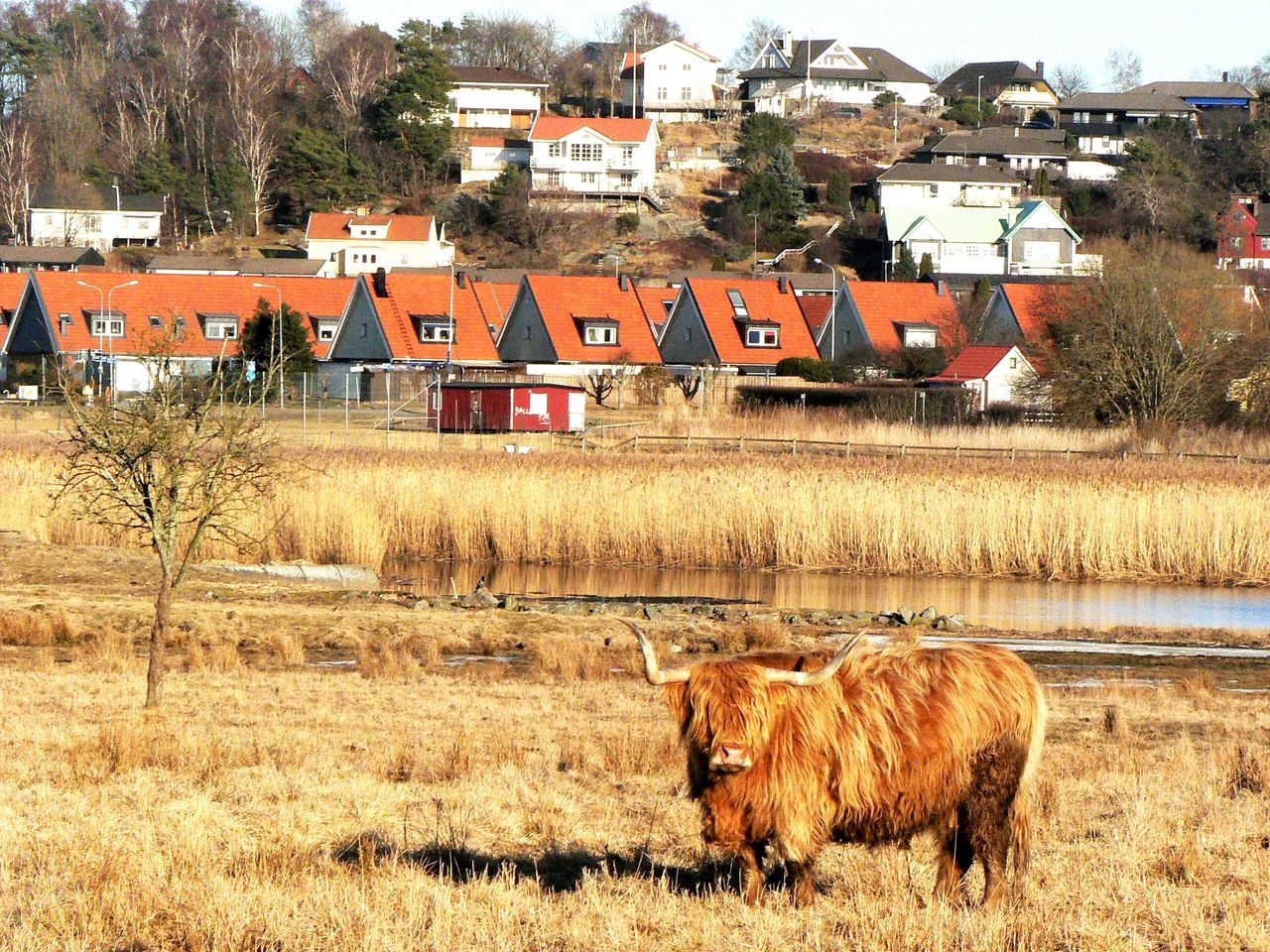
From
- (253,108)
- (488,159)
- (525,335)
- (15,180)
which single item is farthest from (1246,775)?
→ (253,108)

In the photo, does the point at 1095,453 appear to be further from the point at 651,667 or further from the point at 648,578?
the point at 651,667

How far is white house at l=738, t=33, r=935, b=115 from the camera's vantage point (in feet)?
495

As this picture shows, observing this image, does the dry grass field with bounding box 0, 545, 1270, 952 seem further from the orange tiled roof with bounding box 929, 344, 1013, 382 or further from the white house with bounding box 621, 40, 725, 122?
the white house with bounding box 621, 40, 725, 122

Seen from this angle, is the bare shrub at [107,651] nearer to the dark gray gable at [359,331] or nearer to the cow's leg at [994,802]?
the cow's leg at [994,802]

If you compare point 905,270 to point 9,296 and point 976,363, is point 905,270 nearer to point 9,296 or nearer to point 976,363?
point 976,363

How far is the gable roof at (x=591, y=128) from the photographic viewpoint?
12256cm

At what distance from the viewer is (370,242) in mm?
111625

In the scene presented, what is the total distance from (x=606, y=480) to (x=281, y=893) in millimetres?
25256

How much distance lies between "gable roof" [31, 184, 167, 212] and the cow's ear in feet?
384

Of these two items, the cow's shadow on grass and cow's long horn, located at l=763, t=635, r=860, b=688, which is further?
the cow's shadow on grass

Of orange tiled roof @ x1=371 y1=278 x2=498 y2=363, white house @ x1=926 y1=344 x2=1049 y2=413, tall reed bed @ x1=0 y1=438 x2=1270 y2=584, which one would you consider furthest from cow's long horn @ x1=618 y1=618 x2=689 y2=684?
orange tiled roof @ x1=371 y1=278 x2=498 y2=363

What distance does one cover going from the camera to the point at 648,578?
3066cm

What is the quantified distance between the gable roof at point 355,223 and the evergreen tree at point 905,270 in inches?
1228

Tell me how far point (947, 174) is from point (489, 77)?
41.2 metres
